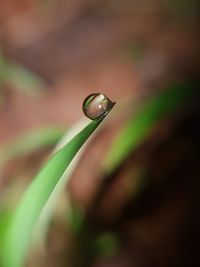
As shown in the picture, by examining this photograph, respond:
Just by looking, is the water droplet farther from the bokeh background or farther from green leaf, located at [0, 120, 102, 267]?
the bokeh background

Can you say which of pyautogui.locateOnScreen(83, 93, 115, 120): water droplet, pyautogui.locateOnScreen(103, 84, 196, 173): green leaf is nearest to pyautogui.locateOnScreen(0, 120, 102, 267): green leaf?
pyautogui.locateOnScreen(83, 93, 115, 120): water droplet

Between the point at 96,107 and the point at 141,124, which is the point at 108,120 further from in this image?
the point at 96,107

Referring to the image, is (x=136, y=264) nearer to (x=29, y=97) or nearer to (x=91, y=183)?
(x=91, y=183)

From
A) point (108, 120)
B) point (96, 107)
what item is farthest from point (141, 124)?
point (96, 107)

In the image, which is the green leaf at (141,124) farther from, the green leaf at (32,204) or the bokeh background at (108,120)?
the green leaf at (32,204)

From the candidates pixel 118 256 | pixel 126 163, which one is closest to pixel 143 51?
pixel 126 163

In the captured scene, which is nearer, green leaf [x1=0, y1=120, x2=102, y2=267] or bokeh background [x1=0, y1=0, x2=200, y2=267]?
green leaf [x1=0, y1=120, x2=102, y2=267]

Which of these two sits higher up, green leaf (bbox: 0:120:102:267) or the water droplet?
the water droplet
